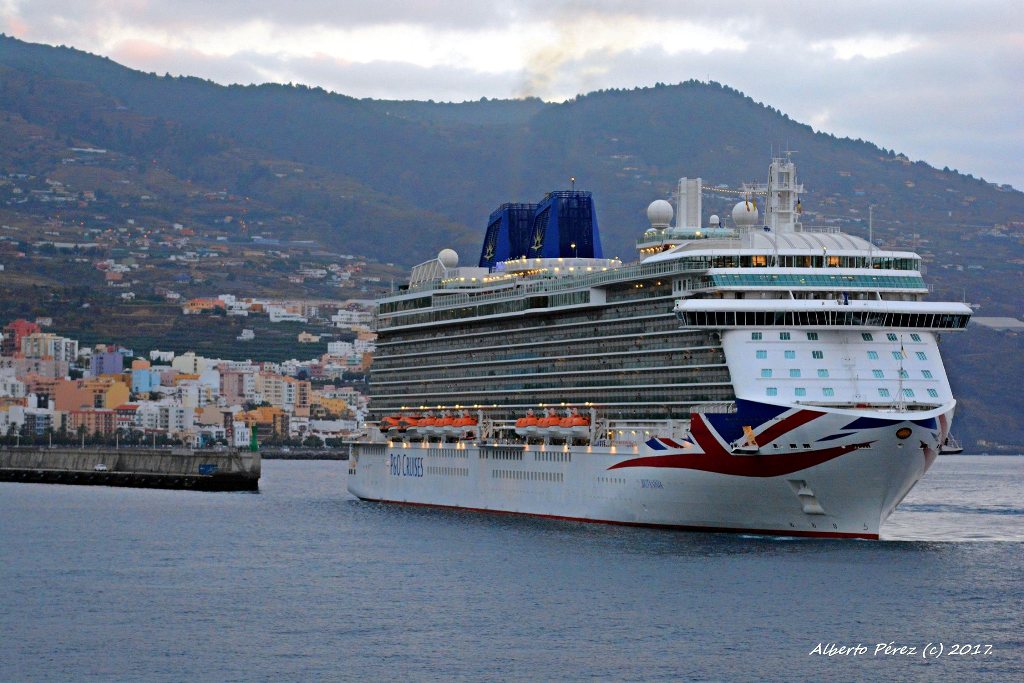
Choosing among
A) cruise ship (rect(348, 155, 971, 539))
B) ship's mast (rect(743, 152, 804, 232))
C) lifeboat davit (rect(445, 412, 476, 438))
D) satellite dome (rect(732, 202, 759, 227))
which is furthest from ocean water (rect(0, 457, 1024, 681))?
satellite dome (rect(732, 202, 759, 227))

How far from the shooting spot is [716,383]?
181 feet

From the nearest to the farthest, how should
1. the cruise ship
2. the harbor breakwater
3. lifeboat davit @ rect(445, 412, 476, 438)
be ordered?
1. the cruise ship
2. lifeboat davit @ rect(445, 412, 476, 438)
3. the harbor breakwater

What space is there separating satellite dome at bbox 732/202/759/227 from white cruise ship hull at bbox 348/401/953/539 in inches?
348

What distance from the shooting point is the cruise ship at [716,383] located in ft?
174

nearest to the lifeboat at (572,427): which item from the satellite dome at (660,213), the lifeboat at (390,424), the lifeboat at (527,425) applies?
the lifeboat at (527,425)

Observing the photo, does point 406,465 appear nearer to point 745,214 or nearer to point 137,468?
point 745,214

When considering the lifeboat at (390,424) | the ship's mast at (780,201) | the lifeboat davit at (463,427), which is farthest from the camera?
the lifeboat at (390,424)

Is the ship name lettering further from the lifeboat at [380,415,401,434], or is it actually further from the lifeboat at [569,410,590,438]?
the lifeboat at [569,410,590,438]

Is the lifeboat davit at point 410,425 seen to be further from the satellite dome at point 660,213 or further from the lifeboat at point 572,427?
the satellite dome at point 660,213

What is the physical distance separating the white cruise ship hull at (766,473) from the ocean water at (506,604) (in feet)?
2.65

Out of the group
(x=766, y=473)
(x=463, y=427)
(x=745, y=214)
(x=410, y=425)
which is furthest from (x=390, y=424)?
(x=766, y=473)

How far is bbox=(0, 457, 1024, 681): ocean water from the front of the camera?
38.5m

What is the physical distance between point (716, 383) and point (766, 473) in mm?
3356

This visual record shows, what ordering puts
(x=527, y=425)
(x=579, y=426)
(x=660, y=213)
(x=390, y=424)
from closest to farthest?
1. (x=579, y=426)
2. (x=527, y=425)
3. (x=660, y=213)
4. (x=390, y=424)
